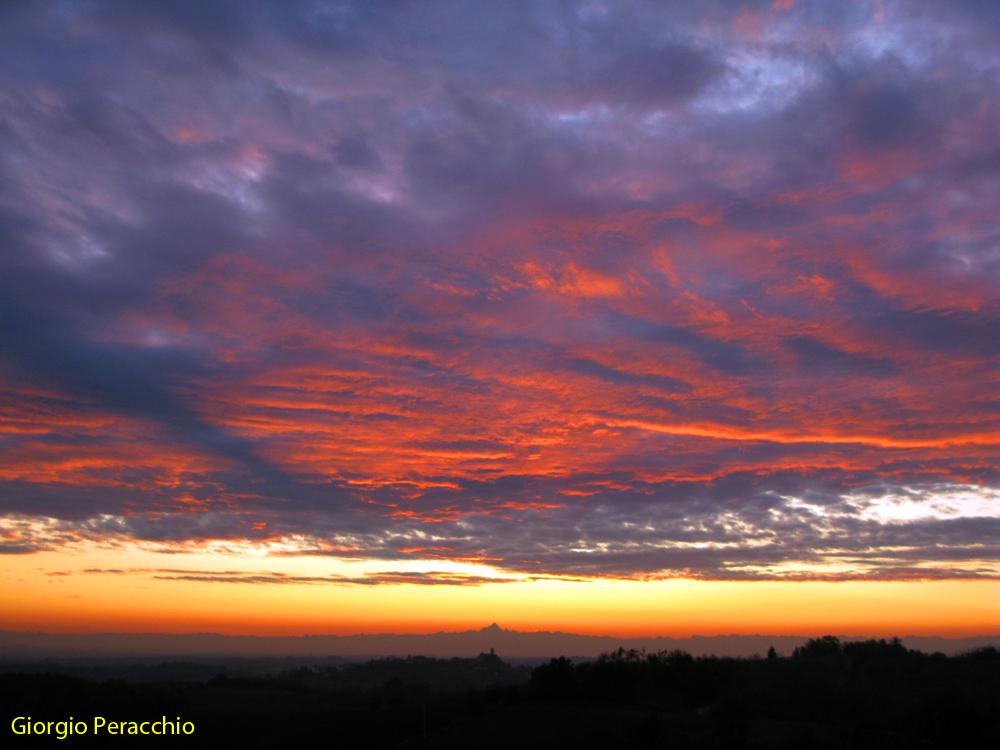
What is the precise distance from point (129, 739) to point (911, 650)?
189 ft

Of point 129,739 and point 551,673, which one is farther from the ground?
point 551,673

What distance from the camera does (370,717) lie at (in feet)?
166

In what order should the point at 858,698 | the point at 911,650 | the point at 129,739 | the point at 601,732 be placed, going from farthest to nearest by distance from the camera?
the point at 911,650 < the point at 129,739 < the point at 858,698 < the point at 601,732

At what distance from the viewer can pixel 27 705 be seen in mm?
56656

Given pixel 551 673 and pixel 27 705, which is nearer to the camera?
pixel 551 673

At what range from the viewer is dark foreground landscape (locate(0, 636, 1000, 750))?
84.4ft

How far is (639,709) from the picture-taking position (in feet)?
123

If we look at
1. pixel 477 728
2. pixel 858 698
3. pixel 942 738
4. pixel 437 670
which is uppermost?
pixel 942 738

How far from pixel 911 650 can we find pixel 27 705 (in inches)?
2873

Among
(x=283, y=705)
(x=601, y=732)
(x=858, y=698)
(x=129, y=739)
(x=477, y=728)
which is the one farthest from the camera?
(x=283, y=705)

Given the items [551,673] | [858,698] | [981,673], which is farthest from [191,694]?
[981,673]

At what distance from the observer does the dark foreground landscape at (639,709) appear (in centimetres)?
2572

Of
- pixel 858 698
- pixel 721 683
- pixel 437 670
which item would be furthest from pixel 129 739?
pixel 437 670

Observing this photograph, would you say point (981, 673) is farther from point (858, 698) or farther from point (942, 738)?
point (942, 738)
